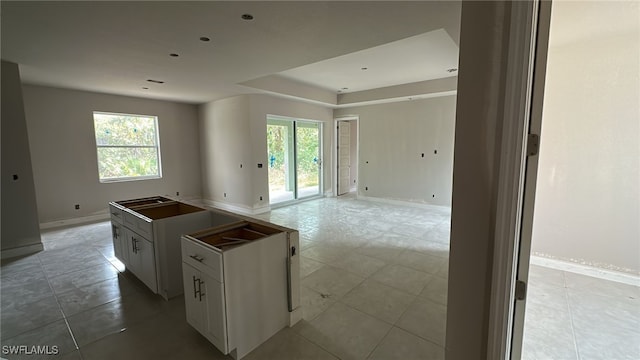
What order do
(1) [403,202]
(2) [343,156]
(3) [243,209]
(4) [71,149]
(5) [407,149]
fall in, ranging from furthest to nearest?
(2) [343,156] → (1) [403,202] → (5) [407,149] → (3) [243,209] → (4) [71,149]

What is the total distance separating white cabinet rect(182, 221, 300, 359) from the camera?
1738 millimetres

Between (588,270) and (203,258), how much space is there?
398 centimetres

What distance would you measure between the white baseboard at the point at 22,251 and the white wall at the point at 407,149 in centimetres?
628

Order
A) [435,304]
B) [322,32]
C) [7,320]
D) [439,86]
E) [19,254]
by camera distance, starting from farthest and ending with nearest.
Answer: [439,86] → [19,254] → [322,32] → [435,304] → [7,320]

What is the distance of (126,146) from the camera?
19.2 ft

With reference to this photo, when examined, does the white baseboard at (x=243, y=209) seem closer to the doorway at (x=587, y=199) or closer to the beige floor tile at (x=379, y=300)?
the beige floor tile at (x=379, y=300)

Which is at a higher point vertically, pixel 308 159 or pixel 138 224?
pixel 308 159

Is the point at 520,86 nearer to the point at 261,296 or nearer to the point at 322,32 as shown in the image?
the point at 261,296

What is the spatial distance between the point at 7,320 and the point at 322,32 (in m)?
3.75

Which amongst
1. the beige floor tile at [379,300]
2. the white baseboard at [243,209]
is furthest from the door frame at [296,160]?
the beige floor tile at [379,300]

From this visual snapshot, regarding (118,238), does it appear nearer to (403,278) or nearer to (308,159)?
(403,278)

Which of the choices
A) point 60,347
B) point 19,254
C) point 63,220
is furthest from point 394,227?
point 63,220

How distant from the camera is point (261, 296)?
1944 millimetres

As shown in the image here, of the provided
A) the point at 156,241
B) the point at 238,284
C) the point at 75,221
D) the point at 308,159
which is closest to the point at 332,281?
the point at 238,284
